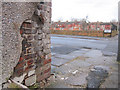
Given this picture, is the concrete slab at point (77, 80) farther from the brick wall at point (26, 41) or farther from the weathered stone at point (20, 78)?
the weathered stone at point (20, 78)

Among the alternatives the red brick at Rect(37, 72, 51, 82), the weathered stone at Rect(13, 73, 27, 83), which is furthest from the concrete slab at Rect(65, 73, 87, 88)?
the weathered stone at Rect(13, 73, 27, 83)

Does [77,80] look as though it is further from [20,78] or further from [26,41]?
[26,41]

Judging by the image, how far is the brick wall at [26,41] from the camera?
1896mm

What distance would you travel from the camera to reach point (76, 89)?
2680 millimetres

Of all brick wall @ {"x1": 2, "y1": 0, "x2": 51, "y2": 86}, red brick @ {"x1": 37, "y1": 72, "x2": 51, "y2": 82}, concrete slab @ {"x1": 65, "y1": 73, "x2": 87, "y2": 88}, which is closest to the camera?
brick wall @ {"x1": 2, "y1": 0, "x2": 51, "y2": 86}

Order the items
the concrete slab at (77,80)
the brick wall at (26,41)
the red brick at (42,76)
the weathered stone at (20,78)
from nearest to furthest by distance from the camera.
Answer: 1. the brick wall at (26,41)
2. the weathered stone at (20,78)
3. the red brick at (42,76)
4. the concrete slab at (77,80)

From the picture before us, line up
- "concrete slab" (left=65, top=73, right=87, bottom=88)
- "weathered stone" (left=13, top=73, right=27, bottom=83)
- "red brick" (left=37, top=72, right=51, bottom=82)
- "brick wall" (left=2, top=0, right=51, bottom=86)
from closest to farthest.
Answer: "brick wall" (left=2, top=0, right=51, bottom=86) < "weathered stone" (left=13, top=73, right=27, bottom=83) < "red brick" (left=37, top=72, right=51, bottom=82) < "concrete slab" (left=65, top=73, right=87, bottom=88)

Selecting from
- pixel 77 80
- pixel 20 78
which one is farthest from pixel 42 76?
pixel 77 80

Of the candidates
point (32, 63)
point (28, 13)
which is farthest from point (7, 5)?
point (32, 63)

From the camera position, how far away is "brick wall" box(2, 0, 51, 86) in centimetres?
190

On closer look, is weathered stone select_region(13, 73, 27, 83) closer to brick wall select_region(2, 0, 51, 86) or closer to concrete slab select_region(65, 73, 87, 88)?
brick wall select_region(2, 0, 51, 86)

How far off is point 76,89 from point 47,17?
177 cm

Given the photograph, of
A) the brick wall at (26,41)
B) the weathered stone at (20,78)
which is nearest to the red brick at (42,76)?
the brick wall at (26,41)

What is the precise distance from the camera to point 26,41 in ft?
7.34
